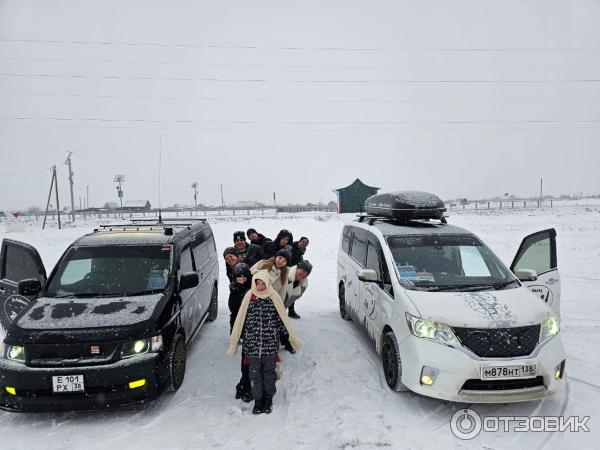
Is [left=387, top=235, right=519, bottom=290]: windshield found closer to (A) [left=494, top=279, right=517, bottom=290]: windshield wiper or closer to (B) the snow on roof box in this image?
(A) [left=494, top=279, right=517, bottom=290]: windshield wiper

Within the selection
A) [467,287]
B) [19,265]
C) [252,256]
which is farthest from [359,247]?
[19,265]

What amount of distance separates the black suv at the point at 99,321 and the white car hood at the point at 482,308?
116 inches

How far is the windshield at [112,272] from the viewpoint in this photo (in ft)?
16.2

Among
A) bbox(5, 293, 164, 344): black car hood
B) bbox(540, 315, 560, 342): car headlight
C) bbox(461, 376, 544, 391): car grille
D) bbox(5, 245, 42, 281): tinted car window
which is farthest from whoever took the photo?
bbox(5, 245, 42, 281): tinted car window

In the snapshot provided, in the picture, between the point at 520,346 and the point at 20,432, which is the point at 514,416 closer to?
the point at 520,346

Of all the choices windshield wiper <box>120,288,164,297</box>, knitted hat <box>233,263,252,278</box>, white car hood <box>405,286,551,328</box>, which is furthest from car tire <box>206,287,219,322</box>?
white car hood <box>405,286,551,328</box>

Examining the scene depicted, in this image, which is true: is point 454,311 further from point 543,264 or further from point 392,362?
point 543,264

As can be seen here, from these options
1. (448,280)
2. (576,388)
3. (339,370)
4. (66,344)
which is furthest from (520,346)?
(66,344)

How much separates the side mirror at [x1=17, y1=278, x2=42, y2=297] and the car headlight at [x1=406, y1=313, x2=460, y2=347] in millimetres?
4718

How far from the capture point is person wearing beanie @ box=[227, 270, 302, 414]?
4.21 metres

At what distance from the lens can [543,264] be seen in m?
5.97

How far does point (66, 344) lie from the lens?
3.96 metres

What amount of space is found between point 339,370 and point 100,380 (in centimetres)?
299

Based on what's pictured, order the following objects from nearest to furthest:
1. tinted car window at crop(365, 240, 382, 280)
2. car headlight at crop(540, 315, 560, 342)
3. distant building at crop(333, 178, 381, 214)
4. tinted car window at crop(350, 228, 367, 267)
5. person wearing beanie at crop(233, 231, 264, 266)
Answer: car headlight at crop(540, 315, 560, 342) < tinted car window at crop(365, 240, 382, 280) < person wearing beanie at crop(233, 231, 264, 266) < tinted car window at crop(350, 228, 367, 267) < distant building at crop(333, 178, 381, 214)
